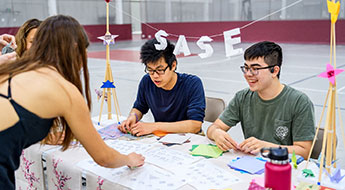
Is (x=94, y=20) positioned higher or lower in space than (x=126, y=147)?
higher

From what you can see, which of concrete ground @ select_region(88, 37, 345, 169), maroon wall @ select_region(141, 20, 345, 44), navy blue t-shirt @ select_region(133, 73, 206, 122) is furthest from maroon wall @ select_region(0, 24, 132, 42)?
navy blue t-shirt @ select_region(133, 73, 206, 122)

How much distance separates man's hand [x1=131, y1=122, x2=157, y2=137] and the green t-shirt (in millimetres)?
469

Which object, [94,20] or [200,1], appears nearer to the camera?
[200,1]

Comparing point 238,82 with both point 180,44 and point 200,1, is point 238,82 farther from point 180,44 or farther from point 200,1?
point 200,1

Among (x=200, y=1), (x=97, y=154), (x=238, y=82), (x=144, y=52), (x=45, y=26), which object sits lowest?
(x=238, y=82)

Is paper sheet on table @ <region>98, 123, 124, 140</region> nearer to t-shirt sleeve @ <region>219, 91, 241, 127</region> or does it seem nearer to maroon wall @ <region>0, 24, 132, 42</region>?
t-shirt sleeve @ <region>219, 91, 241, 127</region>

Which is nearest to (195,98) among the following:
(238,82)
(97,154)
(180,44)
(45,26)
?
(180,44)

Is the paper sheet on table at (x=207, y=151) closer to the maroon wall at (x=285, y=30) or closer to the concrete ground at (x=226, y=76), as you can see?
the concrete ground at (x=226, y=76)

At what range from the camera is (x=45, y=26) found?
1380 millimetres

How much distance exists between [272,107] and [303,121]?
0.67 feet

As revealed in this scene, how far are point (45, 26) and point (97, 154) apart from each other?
57cm

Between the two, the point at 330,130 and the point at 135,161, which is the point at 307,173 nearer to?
the point at 330,130

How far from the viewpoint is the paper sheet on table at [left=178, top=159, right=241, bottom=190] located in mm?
1460

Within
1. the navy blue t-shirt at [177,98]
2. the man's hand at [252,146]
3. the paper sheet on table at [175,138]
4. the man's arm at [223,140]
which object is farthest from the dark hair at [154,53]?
the man's hand at [252,146]
